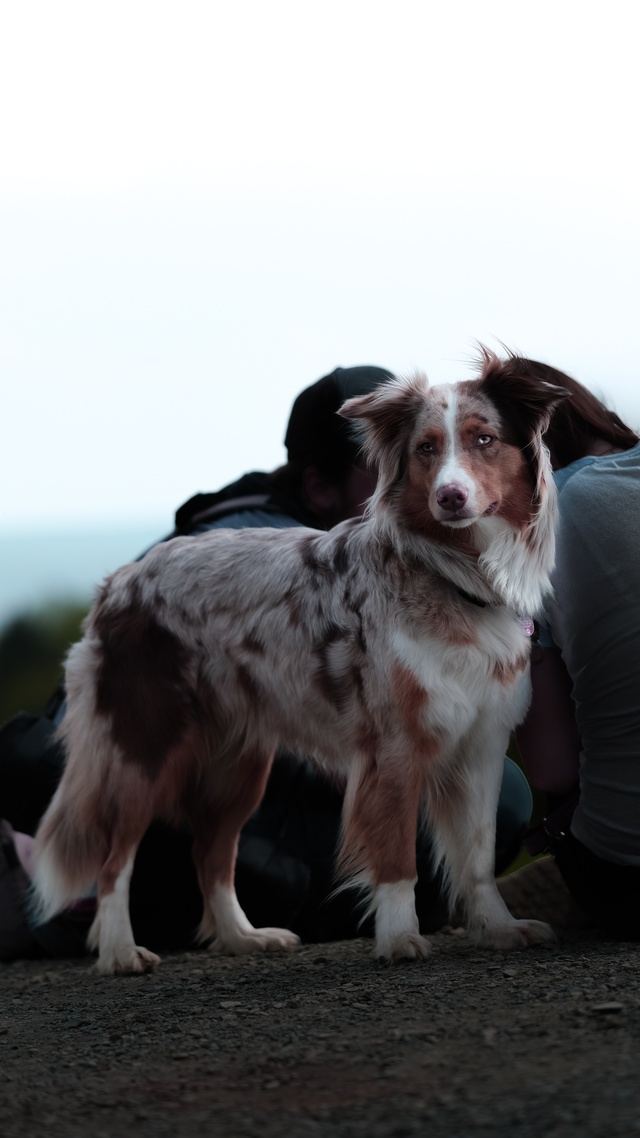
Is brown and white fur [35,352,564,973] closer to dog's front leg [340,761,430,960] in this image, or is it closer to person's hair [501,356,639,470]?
dog's front leg [340,761,430,960]

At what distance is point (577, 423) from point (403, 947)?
70.8 inches

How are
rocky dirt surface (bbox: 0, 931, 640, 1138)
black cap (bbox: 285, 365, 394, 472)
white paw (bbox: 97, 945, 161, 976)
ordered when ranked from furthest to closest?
black cap (bbox: 285, 365, 394, 472) < white paw (bbox: 97, 945, 161, 976) < rocky dirt surface (bbox: 0, 931, 640, 1138)

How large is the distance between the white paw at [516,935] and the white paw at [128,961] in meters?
1.19

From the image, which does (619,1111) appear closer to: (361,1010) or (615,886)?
(361,1010)

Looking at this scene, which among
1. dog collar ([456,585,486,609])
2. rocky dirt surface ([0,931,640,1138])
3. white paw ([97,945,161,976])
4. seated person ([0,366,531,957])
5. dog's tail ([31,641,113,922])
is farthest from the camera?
seated person ([0,366,531,957])

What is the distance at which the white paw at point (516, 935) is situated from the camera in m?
4.02

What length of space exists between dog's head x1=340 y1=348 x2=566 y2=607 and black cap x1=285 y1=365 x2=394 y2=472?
55.8 inches

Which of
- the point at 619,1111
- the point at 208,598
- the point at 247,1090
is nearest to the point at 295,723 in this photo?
the point at 208,598

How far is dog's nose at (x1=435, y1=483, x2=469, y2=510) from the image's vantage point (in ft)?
12.2

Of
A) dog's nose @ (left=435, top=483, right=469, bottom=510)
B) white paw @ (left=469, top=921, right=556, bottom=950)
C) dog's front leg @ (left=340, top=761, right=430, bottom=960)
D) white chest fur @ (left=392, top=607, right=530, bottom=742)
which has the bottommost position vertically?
white paw @ (left=469, top=921, right=556, bottom=950)

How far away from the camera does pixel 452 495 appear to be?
3734mm

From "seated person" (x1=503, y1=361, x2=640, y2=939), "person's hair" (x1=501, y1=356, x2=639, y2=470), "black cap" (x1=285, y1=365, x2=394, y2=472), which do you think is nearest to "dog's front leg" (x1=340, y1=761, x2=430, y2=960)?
"seated person" (x1=503, y1=361, x2=640, y2=939)

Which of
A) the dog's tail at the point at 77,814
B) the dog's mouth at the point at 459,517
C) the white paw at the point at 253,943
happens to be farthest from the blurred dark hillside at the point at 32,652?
the dog's mouth at the point at 459,517

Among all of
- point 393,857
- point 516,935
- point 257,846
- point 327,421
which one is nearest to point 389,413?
point 393,857
